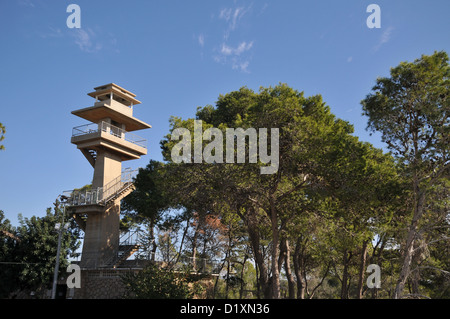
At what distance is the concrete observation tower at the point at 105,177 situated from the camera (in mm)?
28375

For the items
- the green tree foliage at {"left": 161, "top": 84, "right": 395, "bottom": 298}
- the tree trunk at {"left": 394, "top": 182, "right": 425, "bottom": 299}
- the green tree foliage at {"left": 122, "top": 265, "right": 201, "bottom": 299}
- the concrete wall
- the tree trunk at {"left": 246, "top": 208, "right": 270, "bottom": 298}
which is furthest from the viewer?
the concrete wall

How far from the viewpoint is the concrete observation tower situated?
2838cm

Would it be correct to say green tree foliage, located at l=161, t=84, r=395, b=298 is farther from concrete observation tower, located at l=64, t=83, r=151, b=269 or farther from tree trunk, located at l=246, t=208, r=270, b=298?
concrete observation tower, located at l=64, t=83, r=151, b=269

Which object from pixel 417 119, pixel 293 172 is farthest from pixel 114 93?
pixel 417 119

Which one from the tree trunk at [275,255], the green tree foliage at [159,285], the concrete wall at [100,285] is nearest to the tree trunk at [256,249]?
the tree trunk at [275,255]

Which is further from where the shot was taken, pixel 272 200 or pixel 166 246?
pixel 166 246

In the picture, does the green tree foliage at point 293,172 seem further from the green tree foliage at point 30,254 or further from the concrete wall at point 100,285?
the green tree foliage at point 30,254

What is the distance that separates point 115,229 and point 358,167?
60.4ft

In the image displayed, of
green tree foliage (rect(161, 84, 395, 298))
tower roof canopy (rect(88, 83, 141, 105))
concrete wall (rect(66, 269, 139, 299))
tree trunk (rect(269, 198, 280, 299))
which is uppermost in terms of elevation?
tower roof canopy (rect(88, 83, 141, 105))

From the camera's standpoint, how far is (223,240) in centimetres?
3275

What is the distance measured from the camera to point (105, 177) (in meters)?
29.5

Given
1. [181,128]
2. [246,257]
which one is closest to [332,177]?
[181,128]

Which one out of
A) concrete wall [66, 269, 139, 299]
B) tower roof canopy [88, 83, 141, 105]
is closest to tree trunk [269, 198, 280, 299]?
concrete wall [66, 269, 139, 299]
